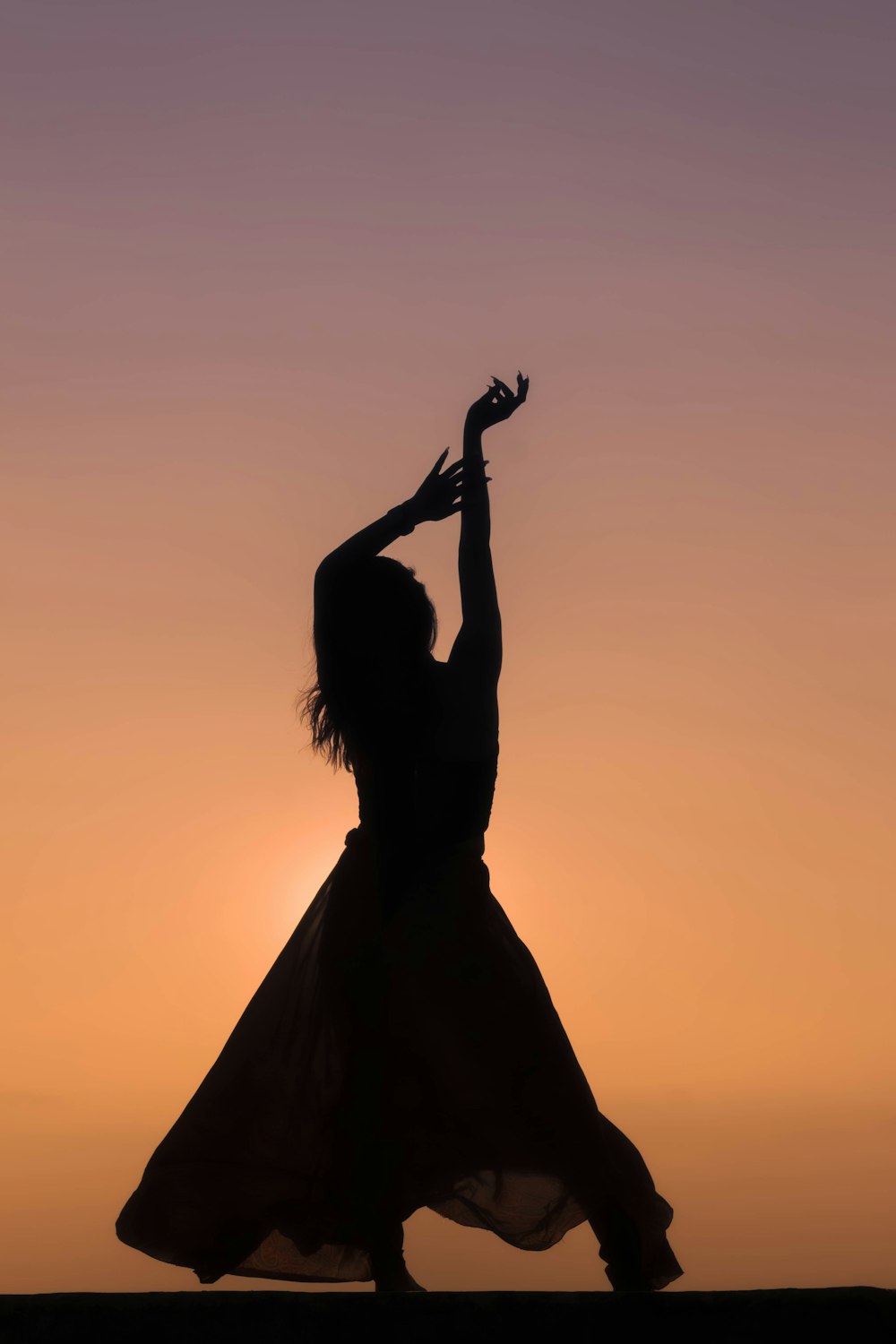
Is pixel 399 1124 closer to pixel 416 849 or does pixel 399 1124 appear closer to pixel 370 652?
pixel 416 849

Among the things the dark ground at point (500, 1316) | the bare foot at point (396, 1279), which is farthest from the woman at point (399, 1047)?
the dark ground at point (500, 1316)

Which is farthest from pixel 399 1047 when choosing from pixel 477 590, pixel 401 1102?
pixel 477 590

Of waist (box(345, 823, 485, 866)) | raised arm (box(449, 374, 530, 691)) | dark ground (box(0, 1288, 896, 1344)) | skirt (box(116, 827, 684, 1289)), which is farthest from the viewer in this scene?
raised arm (box(449, 374, 530, 691))

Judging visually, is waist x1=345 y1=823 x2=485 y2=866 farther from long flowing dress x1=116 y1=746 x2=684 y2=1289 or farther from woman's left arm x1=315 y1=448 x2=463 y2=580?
woman's left arm x1=315 y1=448 x2=463 y2=580

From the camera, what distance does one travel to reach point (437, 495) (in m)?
5.16

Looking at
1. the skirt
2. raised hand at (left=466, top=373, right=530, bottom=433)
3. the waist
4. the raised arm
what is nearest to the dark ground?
the skirt

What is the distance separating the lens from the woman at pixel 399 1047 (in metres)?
4.78

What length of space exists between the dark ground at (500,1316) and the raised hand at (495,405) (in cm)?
314

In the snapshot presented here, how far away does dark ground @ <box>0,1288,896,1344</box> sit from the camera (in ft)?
10.4

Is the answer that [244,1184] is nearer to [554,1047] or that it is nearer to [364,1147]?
[364,1147]

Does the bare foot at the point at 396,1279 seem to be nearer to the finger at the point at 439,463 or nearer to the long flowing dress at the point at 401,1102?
the long flowing dress at the point at 401,1102

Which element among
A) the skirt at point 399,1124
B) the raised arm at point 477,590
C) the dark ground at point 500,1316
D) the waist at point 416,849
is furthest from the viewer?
the raised arm at point 477,590

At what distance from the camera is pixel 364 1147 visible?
16.0 ft

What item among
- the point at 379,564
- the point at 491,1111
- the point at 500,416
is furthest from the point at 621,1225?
the point at 500,416
